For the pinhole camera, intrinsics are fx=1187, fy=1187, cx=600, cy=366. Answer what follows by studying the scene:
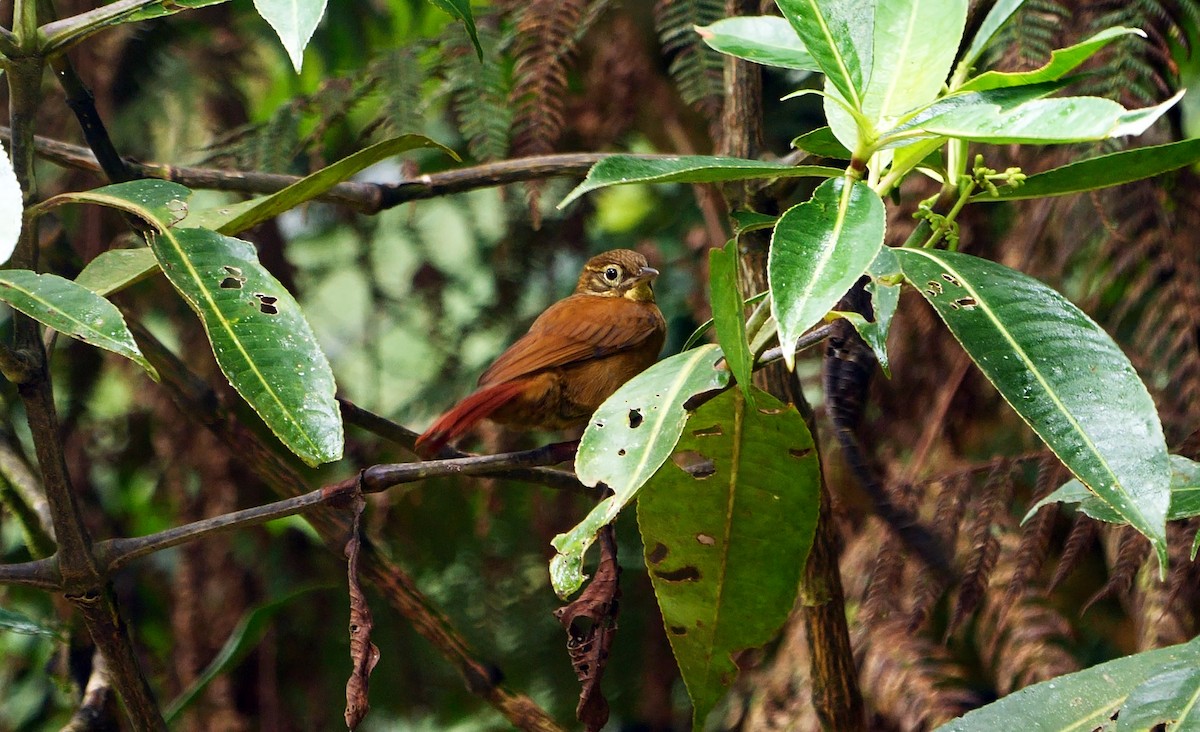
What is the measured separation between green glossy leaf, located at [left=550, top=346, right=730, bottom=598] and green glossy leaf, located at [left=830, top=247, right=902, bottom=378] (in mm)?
218

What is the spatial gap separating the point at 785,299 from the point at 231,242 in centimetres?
83

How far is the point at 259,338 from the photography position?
4.91 feet

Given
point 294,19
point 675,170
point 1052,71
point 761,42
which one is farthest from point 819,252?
point 294,19

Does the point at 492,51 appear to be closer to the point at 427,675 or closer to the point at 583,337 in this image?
the point at 583,337

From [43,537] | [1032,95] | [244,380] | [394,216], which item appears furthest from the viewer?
[394,216]

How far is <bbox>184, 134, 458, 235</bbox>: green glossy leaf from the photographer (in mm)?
1742

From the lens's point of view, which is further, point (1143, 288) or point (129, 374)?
point (129, 374)

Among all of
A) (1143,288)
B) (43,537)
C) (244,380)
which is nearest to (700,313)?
(1143,288)

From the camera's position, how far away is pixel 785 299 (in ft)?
3.89

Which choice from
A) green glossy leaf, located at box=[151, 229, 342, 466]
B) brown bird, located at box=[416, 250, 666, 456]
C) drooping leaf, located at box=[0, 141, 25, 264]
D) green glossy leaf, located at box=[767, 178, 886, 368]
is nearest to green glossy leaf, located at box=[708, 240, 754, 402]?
green glossy leaf, located at box=[767, 178, 886, 368]

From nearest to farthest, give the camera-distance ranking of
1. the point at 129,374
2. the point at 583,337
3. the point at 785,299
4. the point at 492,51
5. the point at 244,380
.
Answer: the point at 785,299 → the point at 244,380 → the point at 583,337 → the point at 492,51 → the point at 129,374

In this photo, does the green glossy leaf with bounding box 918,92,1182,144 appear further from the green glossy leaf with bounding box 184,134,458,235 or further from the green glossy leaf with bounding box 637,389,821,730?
the green glossy leaf with bounding box 184,134,458,235

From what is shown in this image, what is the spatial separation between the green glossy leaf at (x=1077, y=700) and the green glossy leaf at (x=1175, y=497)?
0.18 metres

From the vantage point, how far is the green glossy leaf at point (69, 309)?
1.37m
